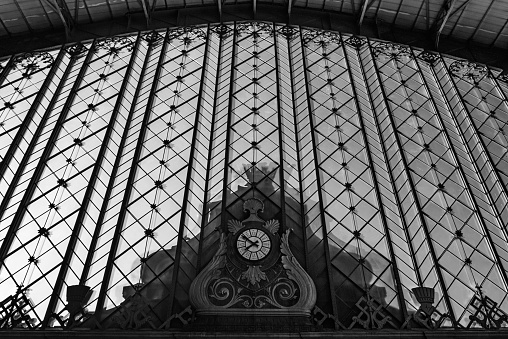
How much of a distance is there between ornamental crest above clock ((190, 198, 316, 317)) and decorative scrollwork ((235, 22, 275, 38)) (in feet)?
35.6

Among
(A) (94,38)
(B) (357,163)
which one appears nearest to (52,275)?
(B) (357,163)

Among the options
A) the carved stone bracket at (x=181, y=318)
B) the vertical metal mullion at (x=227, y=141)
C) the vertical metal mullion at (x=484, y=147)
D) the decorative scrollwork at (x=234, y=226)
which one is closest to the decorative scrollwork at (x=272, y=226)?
the decorative scrollwork at (x=234, y=226)

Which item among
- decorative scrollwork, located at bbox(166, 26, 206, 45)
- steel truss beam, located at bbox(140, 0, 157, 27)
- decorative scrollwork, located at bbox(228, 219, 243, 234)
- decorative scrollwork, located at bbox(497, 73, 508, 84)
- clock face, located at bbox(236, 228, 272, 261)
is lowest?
clock face, located at bbox(236, 228, 272, 261)

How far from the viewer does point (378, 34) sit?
2219 cm

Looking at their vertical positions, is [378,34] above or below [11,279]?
above

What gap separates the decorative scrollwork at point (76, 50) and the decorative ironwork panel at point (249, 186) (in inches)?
5.6

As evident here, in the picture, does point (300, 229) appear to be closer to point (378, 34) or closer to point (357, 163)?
point (357, 163)

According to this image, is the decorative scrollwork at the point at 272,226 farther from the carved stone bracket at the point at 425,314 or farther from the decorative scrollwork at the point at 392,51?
the decorative scrollwork at the point at 392,51

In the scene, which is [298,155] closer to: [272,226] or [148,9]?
[272,226]

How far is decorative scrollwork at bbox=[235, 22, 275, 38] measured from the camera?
21.5 m

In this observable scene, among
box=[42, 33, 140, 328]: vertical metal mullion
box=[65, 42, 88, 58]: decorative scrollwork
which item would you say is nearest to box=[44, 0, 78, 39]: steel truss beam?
box=[65, 42, 88, 58]: decorative scrollwork

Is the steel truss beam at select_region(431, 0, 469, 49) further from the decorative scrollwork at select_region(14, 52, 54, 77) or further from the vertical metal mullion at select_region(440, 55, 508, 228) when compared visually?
the decorative scrollwork at select_region(14, 52, 54, 77)

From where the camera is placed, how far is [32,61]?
20.2 m

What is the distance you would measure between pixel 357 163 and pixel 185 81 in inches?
312
